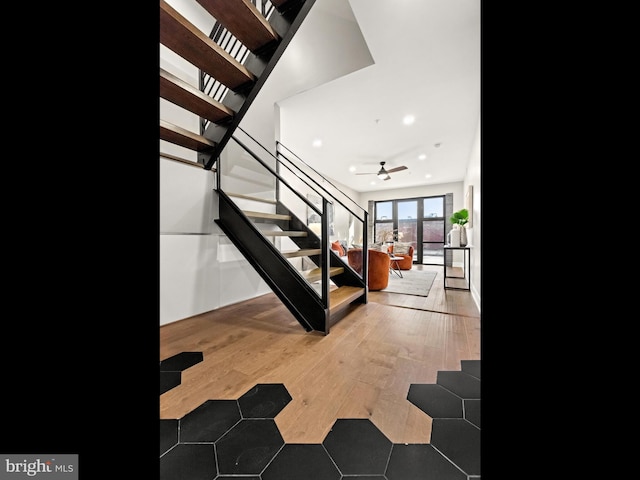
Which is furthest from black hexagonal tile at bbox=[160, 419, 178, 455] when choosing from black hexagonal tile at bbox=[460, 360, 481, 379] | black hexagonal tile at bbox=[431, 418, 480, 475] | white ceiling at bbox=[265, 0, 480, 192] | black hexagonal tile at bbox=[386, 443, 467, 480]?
white ceiling at bbox=[265, 0, 480, 192]

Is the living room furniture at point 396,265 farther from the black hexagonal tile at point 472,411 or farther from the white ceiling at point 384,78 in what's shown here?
the black hexagonal tile at point 472,411

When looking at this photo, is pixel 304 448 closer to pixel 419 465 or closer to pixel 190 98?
pixel 419 465

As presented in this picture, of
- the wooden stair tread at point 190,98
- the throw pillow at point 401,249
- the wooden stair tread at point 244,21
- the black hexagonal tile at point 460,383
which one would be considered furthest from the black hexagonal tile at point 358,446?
the throw pillow at point 401,249

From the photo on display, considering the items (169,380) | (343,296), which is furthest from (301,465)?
(343,296)

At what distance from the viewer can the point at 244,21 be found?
1561 mm

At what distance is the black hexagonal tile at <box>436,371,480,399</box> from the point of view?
1293mm

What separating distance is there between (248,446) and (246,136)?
11.1 ft

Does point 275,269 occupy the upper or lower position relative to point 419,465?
upper

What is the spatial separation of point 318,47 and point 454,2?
5.05ft

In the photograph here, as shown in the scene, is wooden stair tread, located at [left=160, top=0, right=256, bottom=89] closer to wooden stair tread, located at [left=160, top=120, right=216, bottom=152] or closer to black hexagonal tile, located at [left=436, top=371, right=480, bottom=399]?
wooden stair tread, located at [left=160, top=120, right=216, bottom=152]

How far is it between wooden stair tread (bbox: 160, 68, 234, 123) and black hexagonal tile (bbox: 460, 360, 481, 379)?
8.03ft

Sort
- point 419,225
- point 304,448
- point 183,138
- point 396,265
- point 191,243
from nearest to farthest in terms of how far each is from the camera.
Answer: point 304,448, point 183,138, point 191,243, point 396,265, point 419,225
